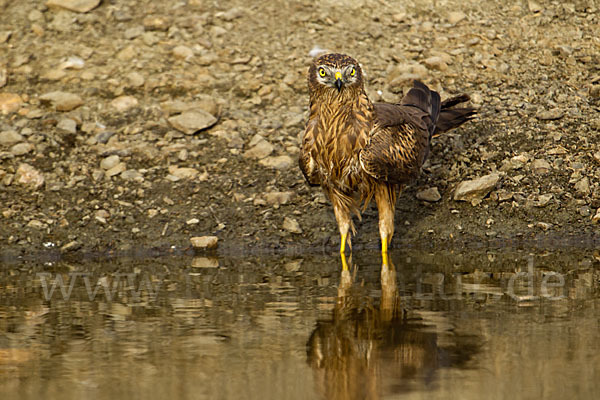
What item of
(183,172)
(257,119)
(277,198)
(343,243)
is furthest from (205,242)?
(257,119)

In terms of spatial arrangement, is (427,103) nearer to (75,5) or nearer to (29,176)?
(29,176)

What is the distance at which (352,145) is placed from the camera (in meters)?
7.66

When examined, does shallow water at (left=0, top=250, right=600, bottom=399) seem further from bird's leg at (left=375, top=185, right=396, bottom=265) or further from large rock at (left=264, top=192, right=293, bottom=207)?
large rock at (left=264, top=192, right=293, bottom=207)

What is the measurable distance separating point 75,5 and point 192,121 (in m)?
3.43

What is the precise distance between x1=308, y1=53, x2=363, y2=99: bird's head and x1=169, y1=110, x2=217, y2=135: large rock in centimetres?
274

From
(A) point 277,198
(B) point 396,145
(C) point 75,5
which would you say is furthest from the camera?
(C) point 75,5

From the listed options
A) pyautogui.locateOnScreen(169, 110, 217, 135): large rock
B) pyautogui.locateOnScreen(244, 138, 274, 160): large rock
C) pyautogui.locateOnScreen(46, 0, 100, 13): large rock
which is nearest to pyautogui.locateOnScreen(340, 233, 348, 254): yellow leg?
pyautogui.locateOnScreen(244, 138, 274, 160): large rock

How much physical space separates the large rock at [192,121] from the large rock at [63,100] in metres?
1.36

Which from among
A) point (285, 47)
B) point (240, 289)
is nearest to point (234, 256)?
point (240, 289)

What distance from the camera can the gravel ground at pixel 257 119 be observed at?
8688 millimetres

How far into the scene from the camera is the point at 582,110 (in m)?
9.96

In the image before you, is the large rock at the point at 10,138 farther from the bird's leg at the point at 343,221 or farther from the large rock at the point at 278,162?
the bird's leg at the point at 343,221

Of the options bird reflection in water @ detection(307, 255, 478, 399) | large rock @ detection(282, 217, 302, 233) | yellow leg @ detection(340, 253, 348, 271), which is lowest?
bird reflection in water @ detection(307, 255, 478, 399)

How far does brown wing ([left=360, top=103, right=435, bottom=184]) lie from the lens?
24.9 ft
